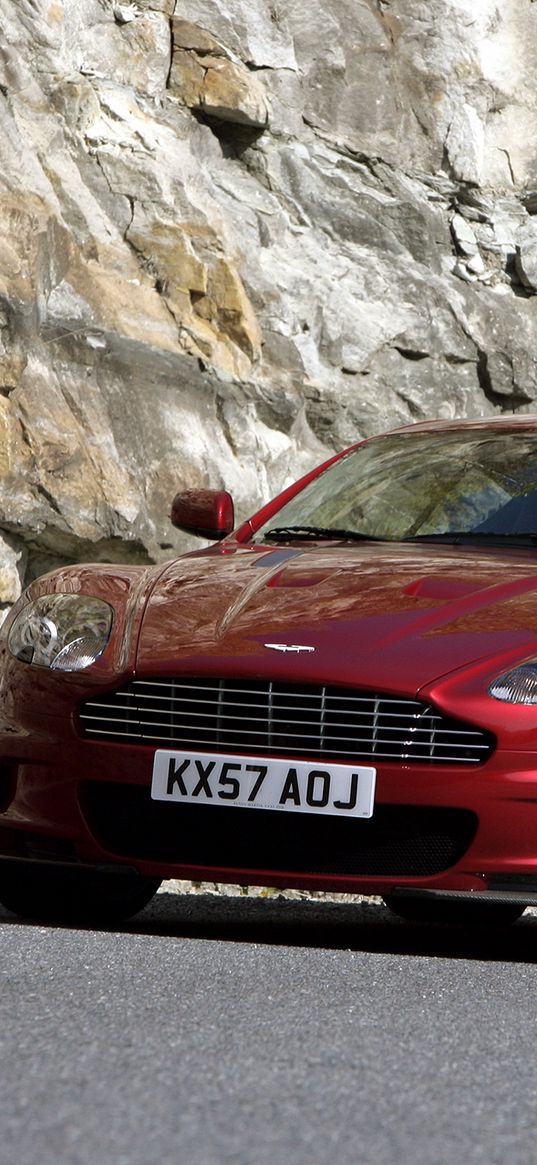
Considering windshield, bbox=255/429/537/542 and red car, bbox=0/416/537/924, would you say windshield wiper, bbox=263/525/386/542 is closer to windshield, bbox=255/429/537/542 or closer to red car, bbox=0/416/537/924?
windshield, bbox=255/429/537/542

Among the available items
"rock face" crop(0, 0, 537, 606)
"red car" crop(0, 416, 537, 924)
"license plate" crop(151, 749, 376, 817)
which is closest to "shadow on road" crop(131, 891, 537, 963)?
"red car" crop(0, 416, 537, 924)

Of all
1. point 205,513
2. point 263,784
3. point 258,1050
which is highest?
point 258,1050

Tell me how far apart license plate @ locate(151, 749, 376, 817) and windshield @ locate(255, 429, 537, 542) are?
1.36 meters

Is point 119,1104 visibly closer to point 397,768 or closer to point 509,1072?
point 509,1072

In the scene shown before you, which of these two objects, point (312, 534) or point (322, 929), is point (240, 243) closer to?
point (312, 534)

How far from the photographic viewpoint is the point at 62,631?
4.63m

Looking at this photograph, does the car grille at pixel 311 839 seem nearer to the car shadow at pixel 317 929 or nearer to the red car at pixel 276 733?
the red car at pixel 276 733

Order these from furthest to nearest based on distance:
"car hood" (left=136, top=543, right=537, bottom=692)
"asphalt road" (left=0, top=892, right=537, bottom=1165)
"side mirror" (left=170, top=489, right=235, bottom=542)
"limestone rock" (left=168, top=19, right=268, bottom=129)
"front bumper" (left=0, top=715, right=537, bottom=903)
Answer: "limestone rock" (left=168, top=19, right=268, bottom=129)
"side mirror" (left=170, top=489, right=235, bottom=542)
"car hood" (left=136, top=543, right=537, bottom=692)
"front bumper" (left=0, top=715, right=537, bottom=903)
"asphalt road" (left=0, top=892, right=537, bottom=1165)

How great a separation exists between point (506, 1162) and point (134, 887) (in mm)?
2659

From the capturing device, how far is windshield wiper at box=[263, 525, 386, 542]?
542 centimetres

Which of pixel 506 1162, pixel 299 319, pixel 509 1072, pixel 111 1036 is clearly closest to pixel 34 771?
pixel 111 1036

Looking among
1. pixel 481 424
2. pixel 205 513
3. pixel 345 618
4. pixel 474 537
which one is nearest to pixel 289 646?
pixel 345 618

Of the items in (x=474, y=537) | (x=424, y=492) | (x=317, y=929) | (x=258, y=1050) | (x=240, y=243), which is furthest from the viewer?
(x=240, y=243)

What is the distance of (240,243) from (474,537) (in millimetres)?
9279
